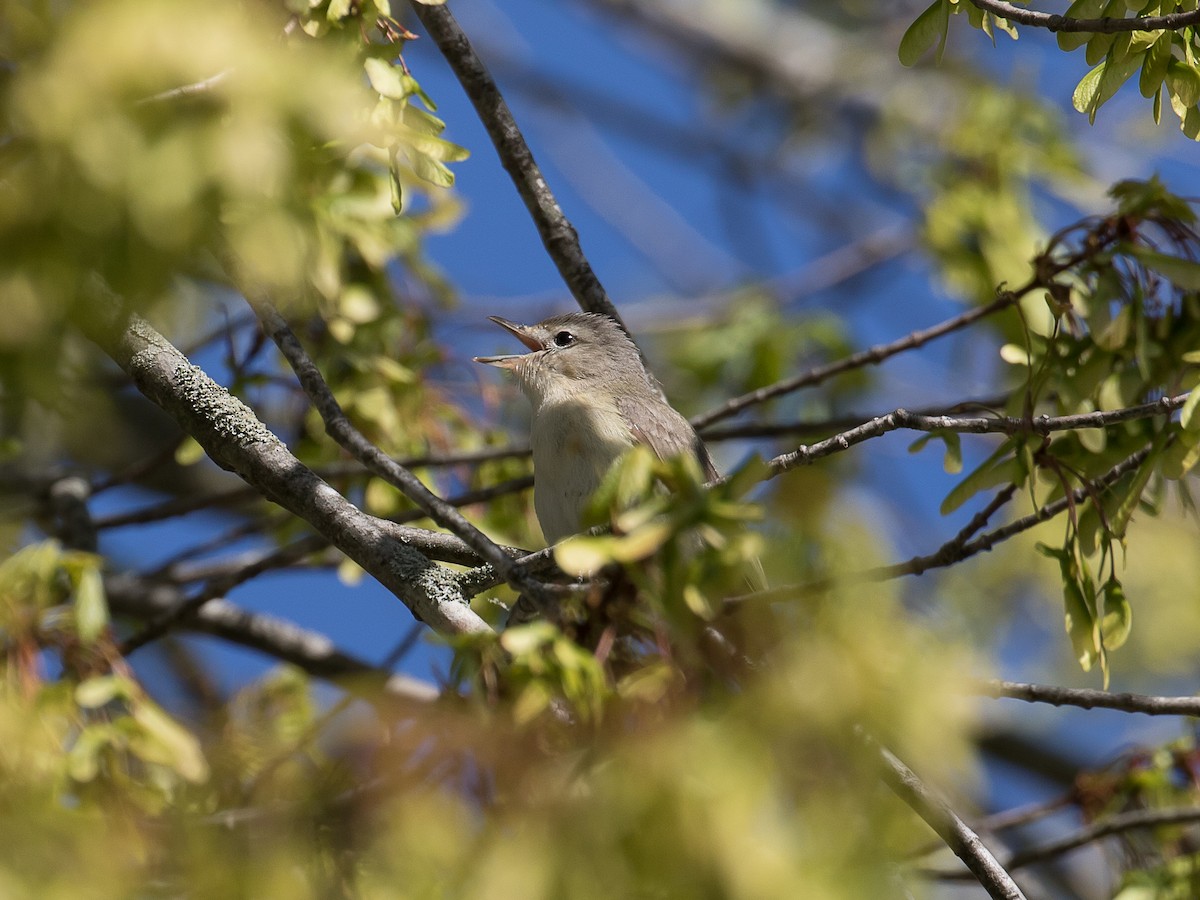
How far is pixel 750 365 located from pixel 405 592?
11.8 feet

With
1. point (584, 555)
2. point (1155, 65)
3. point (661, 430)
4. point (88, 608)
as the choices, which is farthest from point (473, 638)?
point (661, 430)

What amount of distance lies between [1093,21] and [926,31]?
37 centimetres

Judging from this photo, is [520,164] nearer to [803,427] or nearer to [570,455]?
[570,455]

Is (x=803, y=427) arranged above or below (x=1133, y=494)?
below

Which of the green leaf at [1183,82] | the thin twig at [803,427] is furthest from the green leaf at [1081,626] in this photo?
the green leaf at [1183,82]

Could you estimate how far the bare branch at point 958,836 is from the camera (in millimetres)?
3043

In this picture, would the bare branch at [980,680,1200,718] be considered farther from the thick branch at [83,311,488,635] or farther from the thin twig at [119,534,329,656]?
the thin twig at [119,534,329,656]

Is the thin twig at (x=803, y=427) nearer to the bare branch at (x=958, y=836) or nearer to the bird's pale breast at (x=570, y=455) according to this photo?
the bird's pale breast at (x=570, y=455)

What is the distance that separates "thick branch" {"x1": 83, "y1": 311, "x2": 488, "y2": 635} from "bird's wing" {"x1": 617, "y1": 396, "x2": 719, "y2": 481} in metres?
1.64

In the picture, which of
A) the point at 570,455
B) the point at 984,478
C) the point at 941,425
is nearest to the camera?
the point at 941,425

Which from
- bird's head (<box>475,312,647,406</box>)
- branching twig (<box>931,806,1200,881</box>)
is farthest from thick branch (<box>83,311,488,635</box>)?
branching twig (<box>931,806,1200,881</box>)

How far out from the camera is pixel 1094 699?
319 centimetres

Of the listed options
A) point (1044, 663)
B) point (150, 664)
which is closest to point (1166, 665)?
point (1044, 663)

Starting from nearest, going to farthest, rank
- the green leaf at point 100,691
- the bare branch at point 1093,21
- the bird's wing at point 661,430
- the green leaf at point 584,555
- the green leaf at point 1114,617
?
1. the green leaf at point 584,555
2. the green leaf at point 100,691
3. the bare branch at point 1093,21
4. the green leaf at point 1114,617
5. the bird's wing at point 661,430
